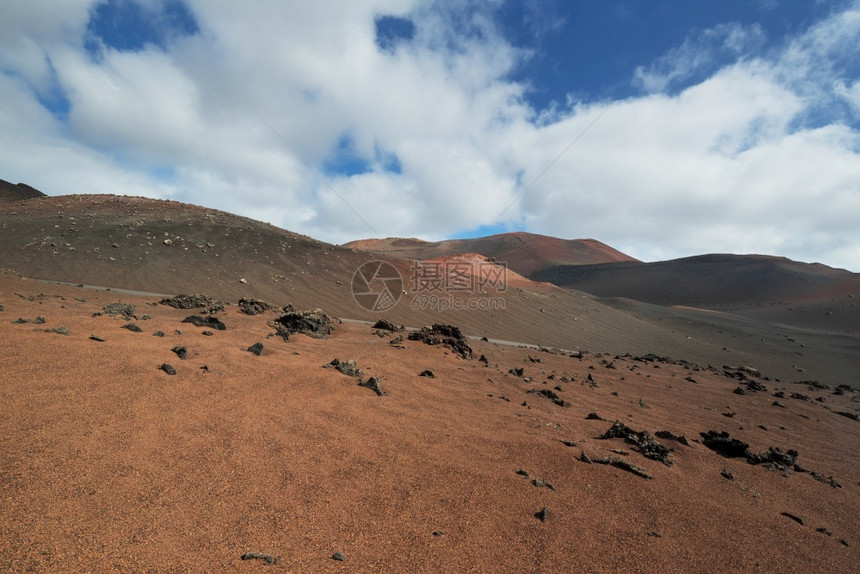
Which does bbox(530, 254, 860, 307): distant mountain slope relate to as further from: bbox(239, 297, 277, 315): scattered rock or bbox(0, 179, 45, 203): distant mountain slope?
bbox(0, 179, 45, 203): distant mountain slope

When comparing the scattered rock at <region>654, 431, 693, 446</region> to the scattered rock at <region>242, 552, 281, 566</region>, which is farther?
the scattered rock at <region>654, 431, 693, 446</region>

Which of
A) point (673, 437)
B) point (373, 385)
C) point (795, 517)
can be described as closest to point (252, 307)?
point (373, 385)

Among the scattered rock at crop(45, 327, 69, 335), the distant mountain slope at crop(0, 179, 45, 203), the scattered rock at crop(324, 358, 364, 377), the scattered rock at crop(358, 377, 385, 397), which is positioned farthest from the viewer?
the distant mountain slope at crop(0, 179, 45, 203)

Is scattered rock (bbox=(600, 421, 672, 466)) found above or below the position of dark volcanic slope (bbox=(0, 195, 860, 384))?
below

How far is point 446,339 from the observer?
1028cm

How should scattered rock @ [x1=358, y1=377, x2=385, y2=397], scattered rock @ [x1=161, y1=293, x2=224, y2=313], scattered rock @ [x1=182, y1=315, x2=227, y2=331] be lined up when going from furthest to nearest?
scattered rock @ [x1=161, y1=293, x2=224, y2=313], scattered rock @ [x1=182, y1=315, x2=227, y2=331], scattered rock @ [x1=358, y1=377, x2=385, y2=397]

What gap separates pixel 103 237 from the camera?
1931 cm

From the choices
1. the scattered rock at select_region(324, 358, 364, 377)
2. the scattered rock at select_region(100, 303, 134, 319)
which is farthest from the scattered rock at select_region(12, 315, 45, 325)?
the scattered rock at select_region(324, 358, 364, 377)

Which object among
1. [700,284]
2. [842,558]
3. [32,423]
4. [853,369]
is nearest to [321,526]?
[32,423]

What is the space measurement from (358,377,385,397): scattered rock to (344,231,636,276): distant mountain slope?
80.9 metres

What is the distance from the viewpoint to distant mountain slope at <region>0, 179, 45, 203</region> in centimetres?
5391

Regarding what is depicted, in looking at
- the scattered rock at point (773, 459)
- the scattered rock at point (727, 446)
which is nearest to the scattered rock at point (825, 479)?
the scattered rock at point (773, 459)

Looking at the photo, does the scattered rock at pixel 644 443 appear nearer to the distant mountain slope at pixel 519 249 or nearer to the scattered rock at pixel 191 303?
the scattered rock at pixel 191 303

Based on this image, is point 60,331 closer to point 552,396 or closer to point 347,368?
point 347,368
